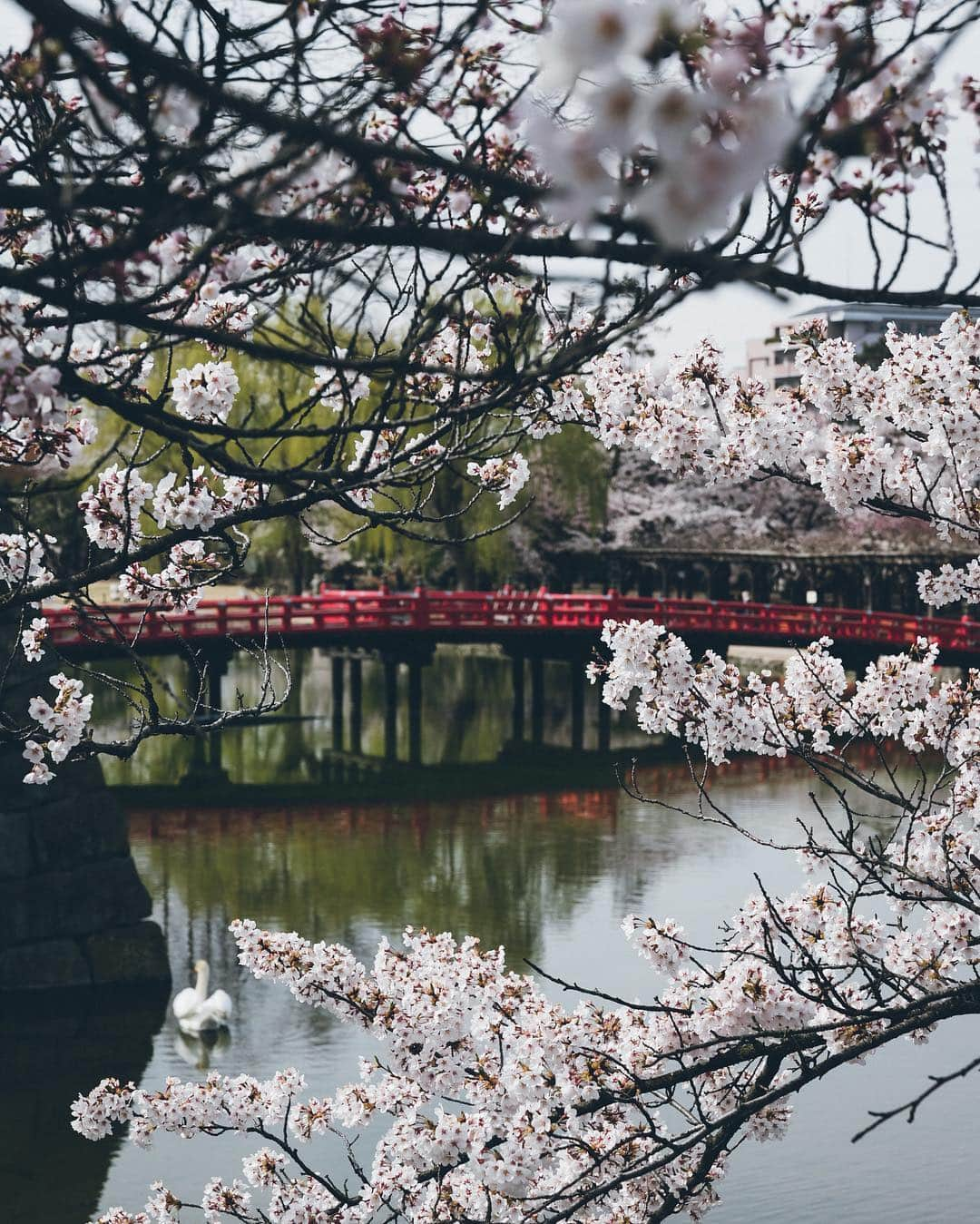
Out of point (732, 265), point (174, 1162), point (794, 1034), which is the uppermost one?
point (732, 265)

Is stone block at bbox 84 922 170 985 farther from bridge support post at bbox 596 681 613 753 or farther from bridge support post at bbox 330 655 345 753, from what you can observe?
bridge support post at bbox 330 655 345 753

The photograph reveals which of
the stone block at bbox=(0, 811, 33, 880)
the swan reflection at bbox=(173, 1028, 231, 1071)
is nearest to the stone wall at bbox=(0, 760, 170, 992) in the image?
the stone block at bbox=(0, 811, 33, 880)

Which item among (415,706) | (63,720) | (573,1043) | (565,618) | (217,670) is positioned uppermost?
(63,720)

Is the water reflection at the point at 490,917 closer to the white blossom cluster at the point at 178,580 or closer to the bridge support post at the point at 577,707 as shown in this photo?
the bridge support post at the point at 577,707

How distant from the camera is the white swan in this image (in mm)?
14000

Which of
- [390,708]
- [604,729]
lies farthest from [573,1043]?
[390,708]

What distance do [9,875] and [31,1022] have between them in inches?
49.0

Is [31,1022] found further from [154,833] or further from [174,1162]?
[154,833]

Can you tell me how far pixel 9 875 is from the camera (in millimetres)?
14539

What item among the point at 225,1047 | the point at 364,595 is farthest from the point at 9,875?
the point at 364,595

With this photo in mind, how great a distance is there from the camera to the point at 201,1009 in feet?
46.1

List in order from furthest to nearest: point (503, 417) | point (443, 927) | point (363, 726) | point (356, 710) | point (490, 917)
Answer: point (363, 726) < point (356, 710) < point (490, 917) < point (443, 927) < point (503, 417)

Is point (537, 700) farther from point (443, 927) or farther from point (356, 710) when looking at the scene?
point (443, 927)

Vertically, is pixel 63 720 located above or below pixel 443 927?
above
